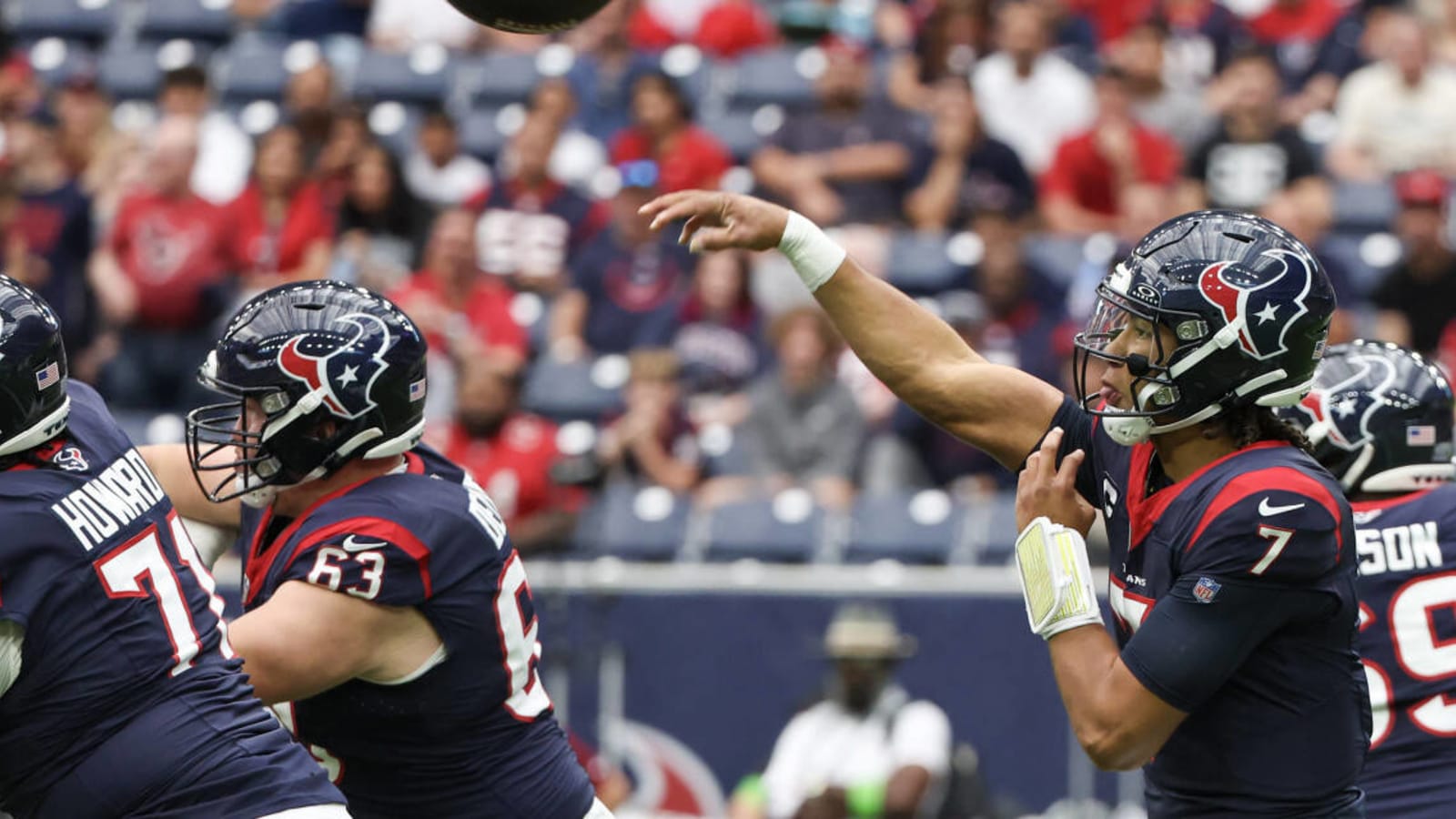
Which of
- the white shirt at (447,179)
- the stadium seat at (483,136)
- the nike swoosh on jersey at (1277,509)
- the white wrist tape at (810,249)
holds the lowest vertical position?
the white shirt at (447,179)

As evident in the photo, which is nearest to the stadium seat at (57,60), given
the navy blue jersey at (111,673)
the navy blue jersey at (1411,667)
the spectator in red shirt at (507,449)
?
the spectator in red shirt at (507,449)

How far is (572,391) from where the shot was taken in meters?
10.2

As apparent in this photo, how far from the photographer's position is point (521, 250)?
1123cm

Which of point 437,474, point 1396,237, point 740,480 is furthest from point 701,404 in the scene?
point 437,474

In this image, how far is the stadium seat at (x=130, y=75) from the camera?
1347 centimetres

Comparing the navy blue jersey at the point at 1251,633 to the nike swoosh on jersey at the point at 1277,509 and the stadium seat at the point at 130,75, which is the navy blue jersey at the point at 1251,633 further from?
the stadium seat at the point at 130,75

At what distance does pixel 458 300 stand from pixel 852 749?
12.3 ft

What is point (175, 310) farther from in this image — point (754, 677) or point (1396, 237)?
point (1396, 237)

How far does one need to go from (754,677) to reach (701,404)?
1.83 metres

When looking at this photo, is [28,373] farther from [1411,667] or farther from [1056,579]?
[1411,667]

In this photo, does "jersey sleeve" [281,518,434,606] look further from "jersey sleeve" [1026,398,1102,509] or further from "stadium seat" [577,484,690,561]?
"stadium seat" [577,484,690,561]

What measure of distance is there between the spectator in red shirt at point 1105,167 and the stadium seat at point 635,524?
9.61 ft

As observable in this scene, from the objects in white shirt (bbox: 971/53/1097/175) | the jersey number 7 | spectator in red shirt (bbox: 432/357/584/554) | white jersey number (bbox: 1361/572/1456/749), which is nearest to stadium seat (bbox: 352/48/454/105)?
white shirt (bbox: 971/53/1097/175)

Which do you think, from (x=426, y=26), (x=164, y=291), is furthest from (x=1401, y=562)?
(x=426, y=26)
